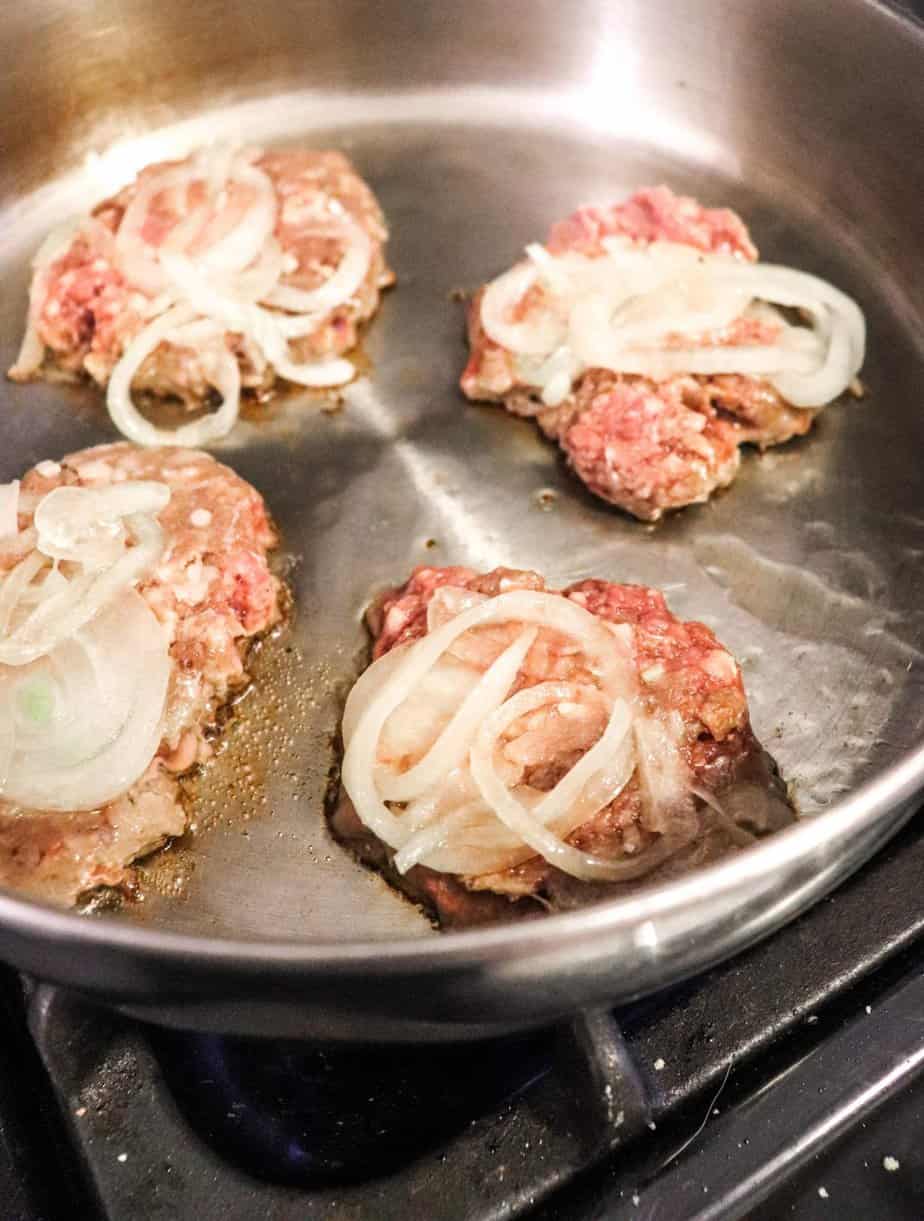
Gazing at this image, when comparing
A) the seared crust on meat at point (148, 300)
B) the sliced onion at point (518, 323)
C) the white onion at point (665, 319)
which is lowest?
the seared crust on meat at point (148, 300)

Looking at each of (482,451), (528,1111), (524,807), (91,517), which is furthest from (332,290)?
(528,1111)

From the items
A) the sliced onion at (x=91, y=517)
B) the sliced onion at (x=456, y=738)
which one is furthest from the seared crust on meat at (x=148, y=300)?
the sliced onion at (x=456, y=738)

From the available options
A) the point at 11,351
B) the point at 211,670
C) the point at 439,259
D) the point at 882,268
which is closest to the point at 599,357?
the point at 439,259

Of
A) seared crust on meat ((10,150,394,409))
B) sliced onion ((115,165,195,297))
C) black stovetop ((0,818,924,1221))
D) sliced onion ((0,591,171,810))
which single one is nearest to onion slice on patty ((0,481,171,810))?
sliced onion ((0,591,171,810))

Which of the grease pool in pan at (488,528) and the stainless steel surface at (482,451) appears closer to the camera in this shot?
the stainless steel surface at (482,451)

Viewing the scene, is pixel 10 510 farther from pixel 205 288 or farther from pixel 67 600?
pixel 205 288

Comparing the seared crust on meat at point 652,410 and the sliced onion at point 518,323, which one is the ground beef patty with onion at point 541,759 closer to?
the seared crust on meat at point 652,410

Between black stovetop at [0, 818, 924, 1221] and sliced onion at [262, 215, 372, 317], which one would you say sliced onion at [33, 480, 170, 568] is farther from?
black stovetop at [0, 818, 924, 1221]
